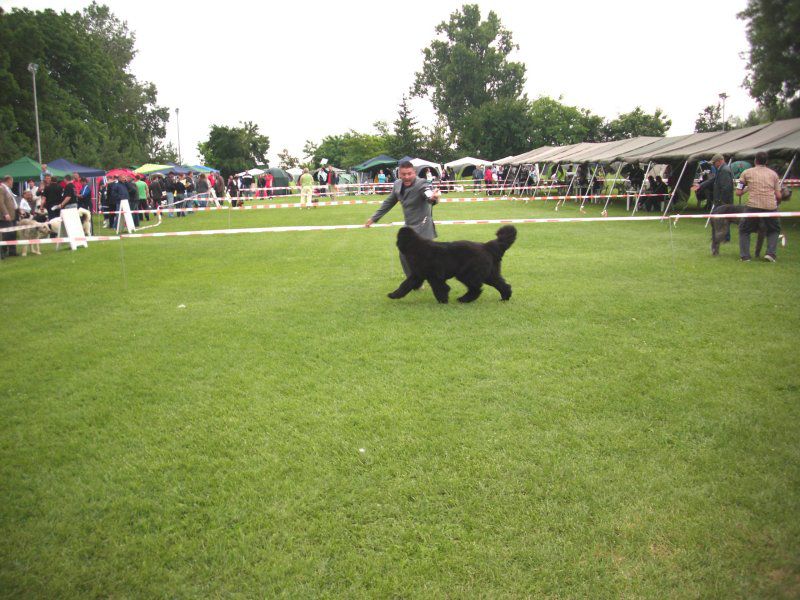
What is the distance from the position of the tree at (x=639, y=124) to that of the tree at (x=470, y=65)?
21.7 m

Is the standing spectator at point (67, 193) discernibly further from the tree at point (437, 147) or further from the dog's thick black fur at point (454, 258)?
the tree at point (437, 147)

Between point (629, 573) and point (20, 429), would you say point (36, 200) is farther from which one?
point (629, 573)

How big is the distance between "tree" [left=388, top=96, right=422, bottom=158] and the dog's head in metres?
58.1

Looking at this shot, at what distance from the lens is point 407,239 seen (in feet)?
27.0

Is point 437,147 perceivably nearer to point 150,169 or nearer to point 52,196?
point 150,169

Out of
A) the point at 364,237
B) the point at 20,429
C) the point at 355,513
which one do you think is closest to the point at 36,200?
the point at 364,237

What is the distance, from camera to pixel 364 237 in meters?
17.3

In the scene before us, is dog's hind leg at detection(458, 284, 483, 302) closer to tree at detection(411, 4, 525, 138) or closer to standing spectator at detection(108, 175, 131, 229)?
standing spectator at detection(108, 175, 131, 229)

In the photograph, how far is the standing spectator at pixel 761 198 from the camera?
10.9m

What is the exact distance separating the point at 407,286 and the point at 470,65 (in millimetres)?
83730

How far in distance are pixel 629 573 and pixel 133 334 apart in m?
6.63

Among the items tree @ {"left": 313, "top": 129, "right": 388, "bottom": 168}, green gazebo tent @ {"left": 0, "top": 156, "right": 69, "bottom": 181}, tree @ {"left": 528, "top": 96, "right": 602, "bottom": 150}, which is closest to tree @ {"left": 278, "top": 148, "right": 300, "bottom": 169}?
tree @ {"left": 313, "top": 129, "right": 388, "bottom": 168}

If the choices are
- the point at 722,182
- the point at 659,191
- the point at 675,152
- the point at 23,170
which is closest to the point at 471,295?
the point at 722,182

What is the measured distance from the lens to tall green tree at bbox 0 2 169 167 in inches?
1634
